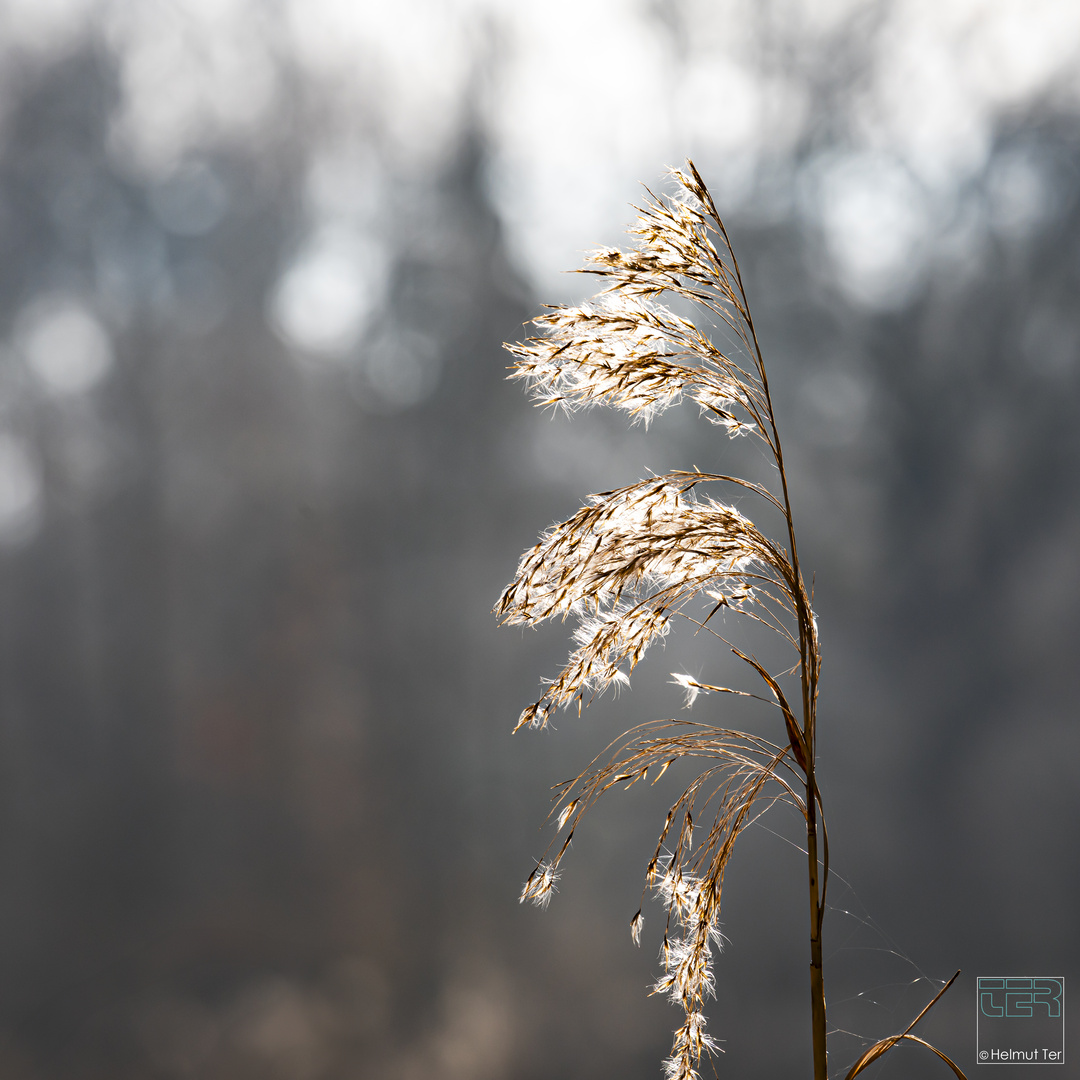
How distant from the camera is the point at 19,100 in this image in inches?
63.7

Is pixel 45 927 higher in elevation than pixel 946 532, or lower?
lower

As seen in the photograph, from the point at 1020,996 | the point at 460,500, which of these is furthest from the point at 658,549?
the point at 1020,996

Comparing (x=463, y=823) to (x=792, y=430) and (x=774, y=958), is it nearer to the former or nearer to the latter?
(x=774, y=958)

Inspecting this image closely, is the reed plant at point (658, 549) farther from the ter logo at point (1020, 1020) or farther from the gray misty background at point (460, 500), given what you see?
the ter logo at point (1020, 1020)

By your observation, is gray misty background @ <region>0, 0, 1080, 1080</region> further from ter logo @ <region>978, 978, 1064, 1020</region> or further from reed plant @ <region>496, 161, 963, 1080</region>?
reed plant @ <region>496, 161, 963, 1080</region>

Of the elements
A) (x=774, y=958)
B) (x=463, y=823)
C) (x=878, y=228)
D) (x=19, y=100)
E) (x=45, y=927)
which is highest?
(x=19, y=100)

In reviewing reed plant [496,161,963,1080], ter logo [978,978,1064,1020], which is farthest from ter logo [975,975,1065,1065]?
reed plant [496,161,963,1080]

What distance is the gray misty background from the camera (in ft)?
5.10

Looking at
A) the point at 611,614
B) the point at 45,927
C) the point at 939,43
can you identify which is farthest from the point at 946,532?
the point at 45,927

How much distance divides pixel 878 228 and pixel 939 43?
428 millimetres

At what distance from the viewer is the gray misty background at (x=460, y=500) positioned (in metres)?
1.56

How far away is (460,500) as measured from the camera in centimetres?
173

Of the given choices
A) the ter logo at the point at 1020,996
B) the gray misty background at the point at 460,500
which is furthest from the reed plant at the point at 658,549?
the ter logo at the point at 1020,996

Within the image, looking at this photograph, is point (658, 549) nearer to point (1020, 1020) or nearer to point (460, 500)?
point (460, 500)
